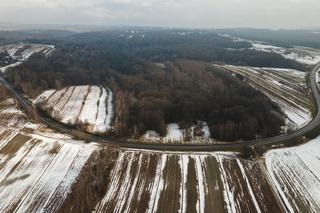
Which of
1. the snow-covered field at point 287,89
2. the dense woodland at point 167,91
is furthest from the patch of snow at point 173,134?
the snow-covered field at point 287,89

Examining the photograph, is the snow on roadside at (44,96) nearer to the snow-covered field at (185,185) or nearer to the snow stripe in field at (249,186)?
the snow-covered field at (185,185)

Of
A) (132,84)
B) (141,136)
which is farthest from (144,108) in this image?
(132,84)

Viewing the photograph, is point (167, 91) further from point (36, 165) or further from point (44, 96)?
point (36, 165)

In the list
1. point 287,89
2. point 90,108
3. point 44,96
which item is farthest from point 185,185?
point 287,89

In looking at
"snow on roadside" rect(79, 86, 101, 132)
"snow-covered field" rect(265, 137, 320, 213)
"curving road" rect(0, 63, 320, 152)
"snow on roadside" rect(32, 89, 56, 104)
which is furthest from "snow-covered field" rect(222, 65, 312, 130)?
"snow on roadside" rect(32, 89, 56, 104)

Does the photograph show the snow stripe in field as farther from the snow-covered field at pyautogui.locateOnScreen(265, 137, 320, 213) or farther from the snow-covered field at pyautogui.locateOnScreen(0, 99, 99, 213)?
the snow-covered field at pyautogui.locateOnScreen(0, 99, 99, 213)

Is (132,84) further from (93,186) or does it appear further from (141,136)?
(93,186)
